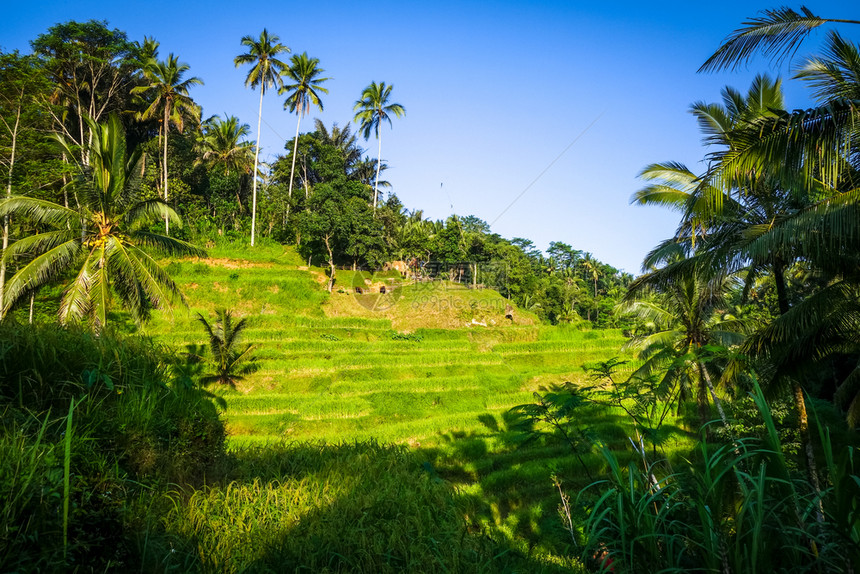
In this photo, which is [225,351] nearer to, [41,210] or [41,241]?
[41,241]

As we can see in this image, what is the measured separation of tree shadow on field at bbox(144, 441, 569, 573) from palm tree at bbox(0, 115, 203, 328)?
933 cm

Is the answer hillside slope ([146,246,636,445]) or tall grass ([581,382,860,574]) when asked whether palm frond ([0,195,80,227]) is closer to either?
hillside slope ([146,246,636,445])

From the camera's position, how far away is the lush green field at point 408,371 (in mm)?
12555

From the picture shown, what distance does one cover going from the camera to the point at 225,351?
1686 centimetres

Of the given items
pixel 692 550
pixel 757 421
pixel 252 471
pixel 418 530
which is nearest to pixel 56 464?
pixel 252 471

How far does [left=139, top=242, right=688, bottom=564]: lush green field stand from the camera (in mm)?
12555

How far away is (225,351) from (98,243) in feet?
21.4

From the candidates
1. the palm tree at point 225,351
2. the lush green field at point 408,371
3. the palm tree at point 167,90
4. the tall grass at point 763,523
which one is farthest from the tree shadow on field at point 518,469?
the palm tree at point 167,90

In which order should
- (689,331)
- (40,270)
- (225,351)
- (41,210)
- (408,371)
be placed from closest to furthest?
1. (40,270)
2. (41,210)
3. (689,331)
4. (225,351)
5. (408,371)

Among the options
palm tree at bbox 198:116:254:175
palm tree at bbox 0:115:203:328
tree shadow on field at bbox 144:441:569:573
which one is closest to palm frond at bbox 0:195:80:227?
palm tree at bbox 0:115:203:328

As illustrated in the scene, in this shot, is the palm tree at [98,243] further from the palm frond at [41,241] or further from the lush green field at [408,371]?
the lush green field at [408,371]

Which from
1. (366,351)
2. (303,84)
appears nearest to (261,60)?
(303,84)

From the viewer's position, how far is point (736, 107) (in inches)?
419

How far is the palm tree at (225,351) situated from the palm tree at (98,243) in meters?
4.32
